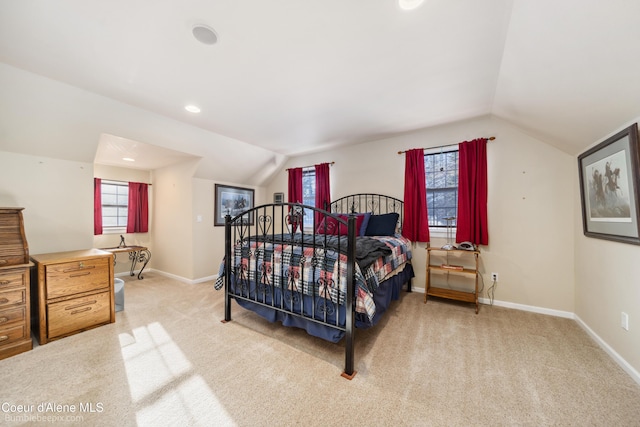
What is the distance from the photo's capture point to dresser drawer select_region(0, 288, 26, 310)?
6.33ft

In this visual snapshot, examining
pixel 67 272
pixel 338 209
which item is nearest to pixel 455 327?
pixel 338 209

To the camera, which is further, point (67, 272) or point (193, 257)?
point (193, 257)

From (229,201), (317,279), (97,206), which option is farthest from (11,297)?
(229,201)

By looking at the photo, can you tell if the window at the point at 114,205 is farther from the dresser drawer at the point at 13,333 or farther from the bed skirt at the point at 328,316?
the bed skirt at the point at 328,316

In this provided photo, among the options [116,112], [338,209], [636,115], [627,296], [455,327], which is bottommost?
[455,327]

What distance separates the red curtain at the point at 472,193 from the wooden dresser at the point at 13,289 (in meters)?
4.56

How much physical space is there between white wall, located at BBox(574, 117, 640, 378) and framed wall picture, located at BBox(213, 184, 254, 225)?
4.33 meters

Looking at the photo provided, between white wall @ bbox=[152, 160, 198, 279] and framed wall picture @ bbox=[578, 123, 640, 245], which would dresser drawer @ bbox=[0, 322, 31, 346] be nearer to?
white wall @ bbox=[152, 160, 198, 279]

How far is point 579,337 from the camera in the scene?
225 centimetres

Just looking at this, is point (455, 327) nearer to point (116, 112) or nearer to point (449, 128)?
point (449, 128)

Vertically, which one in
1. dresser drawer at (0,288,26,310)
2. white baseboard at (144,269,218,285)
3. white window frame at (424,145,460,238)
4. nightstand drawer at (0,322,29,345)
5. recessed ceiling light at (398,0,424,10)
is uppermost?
recessed ceiling light at (398,0,424,10)

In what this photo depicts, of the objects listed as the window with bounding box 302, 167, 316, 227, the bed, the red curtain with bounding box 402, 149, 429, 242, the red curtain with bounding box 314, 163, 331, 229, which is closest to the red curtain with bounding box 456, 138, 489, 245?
the red curtain with bounding box 402, 149, 429, 242

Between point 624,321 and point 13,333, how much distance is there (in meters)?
4.87

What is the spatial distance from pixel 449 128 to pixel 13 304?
4.99m
